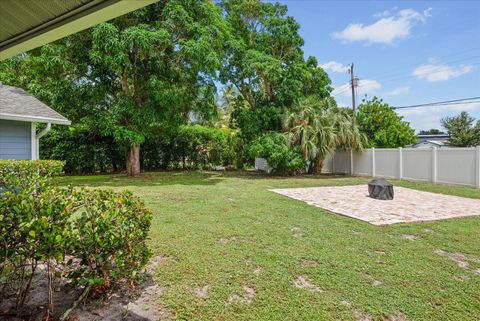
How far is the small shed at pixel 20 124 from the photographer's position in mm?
7450

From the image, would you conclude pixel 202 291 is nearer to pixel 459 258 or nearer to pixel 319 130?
pixel 459 258

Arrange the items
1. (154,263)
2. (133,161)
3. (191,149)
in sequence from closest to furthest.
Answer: (154,263), (133,161), (191,149)

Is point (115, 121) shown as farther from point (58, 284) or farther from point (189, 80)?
point (58, 284)

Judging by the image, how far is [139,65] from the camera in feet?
36.8

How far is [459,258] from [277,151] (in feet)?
30.0

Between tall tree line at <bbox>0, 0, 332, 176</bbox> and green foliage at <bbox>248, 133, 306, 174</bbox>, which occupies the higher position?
tall tree line at <bbox>0, 0, 332, 176</bbox>

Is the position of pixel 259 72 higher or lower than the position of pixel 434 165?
higher

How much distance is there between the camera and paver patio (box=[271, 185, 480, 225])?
18.7ft

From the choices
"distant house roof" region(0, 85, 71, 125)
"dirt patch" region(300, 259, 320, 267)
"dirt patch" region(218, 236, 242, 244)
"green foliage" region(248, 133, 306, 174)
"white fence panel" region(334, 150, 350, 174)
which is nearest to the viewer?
"dirt patch" region(300, 259, 320, 267)

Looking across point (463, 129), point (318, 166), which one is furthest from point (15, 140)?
point (463, 129)

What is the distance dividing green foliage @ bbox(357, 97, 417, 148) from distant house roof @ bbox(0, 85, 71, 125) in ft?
48.6

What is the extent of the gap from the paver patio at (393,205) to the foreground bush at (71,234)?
177 inches

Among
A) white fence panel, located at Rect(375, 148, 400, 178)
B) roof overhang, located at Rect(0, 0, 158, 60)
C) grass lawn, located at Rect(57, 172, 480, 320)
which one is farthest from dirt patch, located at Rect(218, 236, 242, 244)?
white fence panel, located at Rect(375, 148, 400, 178)

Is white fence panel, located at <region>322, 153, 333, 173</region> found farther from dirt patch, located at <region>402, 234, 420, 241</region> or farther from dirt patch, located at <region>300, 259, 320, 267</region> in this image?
dirt patch, located at <region>300, 259, 320, 267</region>
